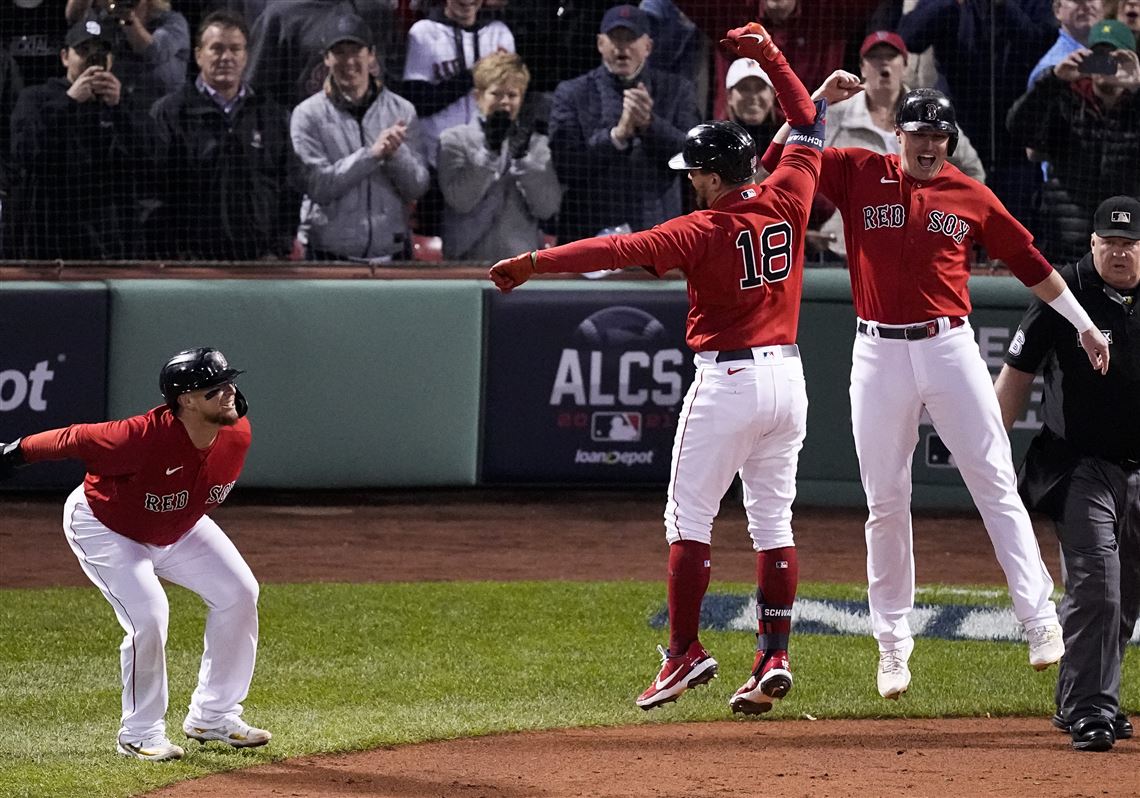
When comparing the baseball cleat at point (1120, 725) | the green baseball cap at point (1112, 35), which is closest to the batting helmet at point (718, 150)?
the baseball cleat at point (1120, 725)

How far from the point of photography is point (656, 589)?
33.1 ft

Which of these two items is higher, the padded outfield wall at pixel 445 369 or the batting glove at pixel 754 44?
the batting glove at pixel 754 44

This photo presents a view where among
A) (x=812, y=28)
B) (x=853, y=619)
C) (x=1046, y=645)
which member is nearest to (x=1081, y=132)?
(x=812, y=28)

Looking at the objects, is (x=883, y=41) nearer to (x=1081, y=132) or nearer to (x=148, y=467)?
(x=1081, y=132)

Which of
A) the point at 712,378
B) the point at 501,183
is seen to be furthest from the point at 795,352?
the point at 501,183

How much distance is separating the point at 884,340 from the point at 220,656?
2.79 m

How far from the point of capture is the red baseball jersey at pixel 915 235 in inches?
253

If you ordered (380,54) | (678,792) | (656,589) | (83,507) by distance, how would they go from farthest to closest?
(380,54) < (656,589) < (83,507) < (678,792)

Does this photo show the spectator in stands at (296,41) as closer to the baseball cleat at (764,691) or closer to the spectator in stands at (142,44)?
the spectator in stands at (142,44)

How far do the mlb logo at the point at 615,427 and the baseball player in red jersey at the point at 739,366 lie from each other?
5.79 meters

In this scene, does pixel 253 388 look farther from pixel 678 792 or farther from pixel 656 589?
pixel 678 792

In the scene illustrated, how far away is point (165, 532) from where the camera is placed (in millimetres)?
6574

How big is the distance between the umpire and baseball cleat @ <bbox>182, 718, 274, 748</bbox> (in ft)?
10.3

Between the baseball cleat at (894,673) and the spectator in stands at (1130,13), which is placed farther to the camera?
the spectator in stands at (1130,13)
